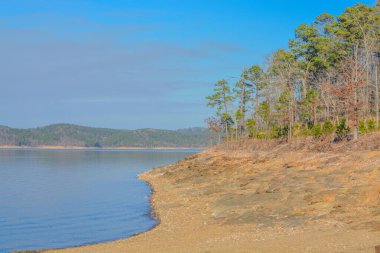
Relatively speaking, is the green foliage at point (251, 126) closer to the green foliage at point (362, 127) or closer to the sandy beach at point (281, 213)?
the green foliage at point (362, 127)

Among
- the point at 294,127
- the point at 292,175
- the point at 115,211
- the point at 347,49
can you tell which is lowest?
the point at 115,211

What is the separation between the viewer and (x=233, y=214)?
98.6ft

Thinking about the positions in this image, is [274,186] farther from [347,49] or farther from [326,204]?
[347,49]

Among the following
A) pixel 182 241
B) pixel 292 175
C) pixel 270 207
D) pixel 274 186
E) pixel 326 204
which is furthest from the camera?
pixel 292 175

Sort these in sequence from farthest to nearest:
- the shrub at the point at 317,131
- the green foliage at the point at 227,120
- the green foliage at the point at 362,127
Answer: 1. the green foliage at the point at 227,120
2. the shrub at the point at 317,131
3. the green foliage at the point at 362,127

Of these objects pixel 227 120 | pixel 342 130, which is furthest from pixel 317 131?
pixel 227 120

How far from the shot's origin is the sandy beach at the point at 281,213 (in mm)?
20375

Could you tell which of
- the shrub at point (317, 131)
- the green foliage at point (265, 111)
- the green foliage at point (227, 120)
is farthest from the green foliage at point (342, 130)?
the green foliage at point (227, 120)

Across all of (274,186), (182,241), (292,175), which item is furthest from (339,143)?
(182,241)

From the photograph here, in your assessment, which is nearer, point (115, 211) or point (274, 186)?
point (274, 186)

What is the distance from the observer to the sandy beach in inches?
802

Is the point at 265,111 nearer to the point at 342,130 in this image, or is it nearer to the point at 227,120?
the point at 227,120

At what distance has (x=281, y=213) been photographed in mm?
27703

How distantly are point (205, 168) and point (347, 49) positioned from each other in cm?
3691
